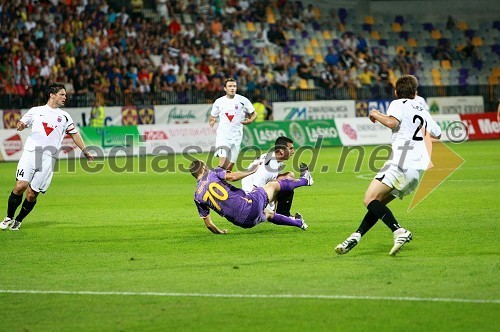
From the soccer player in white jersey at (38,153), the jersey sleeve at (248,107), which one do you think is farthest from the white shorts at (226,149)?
the soccer player in white jersey at (38,153)

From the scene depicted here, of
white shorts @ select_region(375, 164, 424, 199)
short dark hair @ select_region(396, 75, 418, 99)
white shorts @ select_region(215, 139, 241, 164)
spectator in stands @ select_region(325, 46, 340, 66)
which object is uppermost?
short dark hair @ select_region(396, 75, 418, 99)

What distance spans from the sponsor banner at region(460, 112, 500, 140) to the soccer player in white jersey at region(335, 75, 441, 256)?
28.3m

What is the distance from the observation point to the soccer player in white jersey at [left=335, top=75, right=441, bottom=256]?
439 inches

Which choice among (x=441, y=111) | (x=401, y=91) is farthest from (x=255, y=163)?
(x=441, y=111)

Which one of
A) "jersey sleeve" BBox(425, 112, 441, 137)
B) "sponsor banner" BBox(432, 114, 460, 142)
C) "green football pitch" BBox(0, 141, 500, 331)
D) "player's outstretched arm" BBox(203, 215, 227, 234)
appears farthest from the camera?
"sponsor banner" BBox(432, 114, 460, 142)

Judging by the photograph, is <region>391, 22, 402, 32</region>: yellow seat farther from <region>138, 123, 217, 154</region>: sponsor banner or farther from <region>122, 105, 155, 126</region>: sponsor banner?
<region>122, 105, 155, 126</region>: sponsor banner

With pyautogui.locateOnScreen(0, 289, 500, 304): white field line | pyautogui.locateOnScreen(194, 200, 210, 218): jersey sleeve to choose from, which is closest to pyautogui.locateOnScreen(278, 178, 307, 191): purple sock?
pyautogui.locateOnScreen(194, 200, 210, 218): jersey sleeve

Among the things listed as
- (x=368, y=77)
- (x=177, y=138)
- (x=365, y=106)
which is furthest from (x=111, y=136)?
(x=368, y=77)

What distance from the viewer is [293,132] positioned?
114 ft

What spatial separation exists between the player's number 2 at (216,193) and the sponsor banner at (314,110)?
24.3 metres

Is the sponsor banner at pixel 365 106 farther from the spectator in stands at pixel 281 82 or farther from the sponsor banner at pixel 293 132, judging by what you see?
the sponsor banner at pixel 293 132

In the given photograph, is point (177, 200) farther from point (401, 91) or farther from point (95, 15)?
point (95, 15)

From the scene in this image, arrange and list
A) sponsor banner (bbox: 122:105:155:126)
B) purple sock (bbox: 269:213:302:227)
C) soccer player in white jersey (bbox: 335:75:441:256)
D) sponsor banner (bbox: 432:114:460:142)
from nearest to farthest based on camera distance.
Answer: soccer player in white jersey (bbox: 335:75:441:256)
purple sock (bbox: 269:213:302:227)
sponsor banner (bbox: 122:105:155:126)
sponsor banner (bbox: 432:114:460:142)

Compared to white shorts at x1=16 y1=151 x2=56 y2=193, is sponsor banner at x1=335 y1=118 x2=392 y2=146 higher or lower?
lower
